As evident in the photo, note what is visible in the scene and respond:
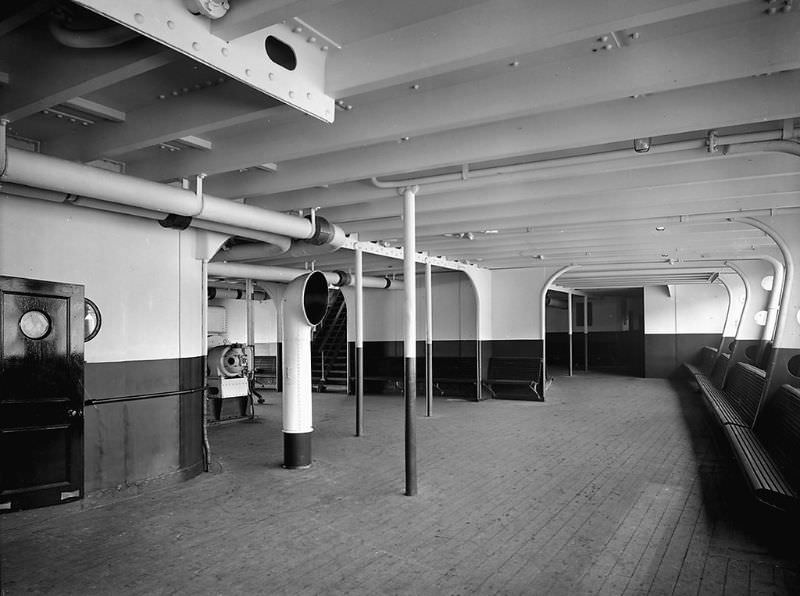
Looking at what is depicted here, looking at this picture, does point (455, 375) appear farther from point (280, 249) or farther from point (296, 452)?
point (296, 452)

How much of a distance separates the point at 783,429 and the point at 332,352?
11445mm

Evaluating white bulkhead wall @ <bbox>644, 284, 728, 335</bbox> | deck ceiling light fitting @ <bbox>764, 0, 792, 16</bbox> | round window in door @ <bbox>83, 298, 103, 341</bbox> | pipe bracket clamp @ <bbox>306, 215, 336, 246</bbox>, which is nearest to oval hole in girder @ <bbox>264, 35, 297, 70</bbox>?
deck ceiling light fitting @ <bbox>764, 0, 792, 16</bbox>

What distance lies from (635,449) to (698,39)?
220 inches

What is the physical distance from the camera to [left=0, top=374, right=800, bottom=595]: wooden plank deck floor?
11.7 ft

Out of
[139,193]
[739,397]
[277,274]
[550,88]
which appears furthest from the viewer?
[277,274]

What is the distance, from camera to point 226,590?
3.44 m

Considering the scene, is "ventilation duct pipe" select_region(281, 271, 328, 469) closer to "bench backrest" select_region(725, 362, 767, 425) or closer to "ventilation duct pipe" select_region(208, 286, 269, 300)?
"bench backrest" select_region(725, 362, 767, 425)

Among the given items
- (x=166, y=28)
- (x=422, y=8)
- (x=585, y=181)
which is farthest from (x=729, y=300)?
(x=166, y=28)

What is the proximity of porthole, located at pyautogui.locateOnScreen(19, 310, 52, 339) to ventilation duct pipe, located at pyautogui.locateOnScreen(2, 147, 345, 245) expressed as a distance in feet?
3.67

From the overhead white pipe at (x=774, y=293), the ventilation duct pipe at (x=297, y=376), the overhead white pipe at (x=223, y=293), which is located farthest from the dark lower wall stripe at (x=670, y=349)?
the ventilation duct pipe at (x=297, y=376)

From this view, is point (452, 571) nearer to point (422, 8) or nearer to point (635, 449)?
point (422, 8)

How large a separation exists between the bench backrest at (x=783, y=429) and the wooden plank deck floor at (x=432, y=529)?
1.57 ft

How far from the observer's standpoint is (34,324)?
480 cm

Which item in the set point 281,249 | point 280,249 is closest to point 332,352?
point 280,249
